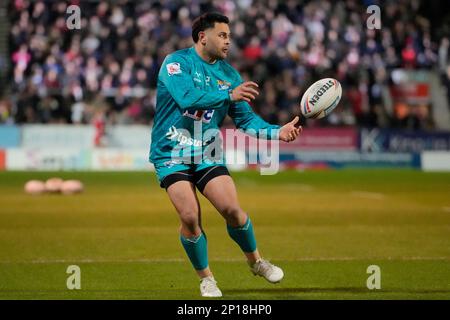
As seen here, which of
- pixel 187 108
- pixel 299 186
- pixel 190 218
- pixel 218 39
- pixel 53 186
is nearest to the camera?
pixel 187 108

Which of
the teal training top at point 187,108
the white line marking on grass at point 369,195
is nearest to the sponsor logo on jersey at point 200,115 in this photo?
the teal training top at point 187,108

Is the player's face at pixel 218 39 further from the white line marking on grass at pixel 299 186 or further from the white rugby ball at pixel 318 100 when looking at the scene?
the white line marking on grass at pixel 299 186

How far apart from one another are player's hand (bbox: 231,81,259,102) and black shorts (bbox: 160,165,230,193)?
807mm

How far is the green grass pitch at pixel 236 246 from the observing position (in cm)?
930

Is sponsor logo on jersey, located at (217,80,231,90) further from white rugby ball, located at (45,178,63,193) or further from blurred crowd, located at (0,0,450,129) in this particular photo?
blurred crowd, located at (0,0,450,129)

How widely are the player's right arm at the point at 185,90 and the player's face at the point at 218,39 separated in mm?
315

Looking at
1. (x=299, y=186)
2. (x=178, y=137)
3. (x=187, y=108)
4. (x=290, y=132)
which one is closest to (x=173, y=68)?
(x=187, y=108)

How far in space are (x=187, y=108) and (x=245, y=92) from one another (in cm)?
57

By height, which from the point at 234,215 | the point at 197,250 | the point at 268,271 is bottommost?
the point at 268,271

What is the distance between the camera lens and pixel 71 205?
19062 millimetres

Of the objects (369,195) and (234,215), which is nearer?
(234,215)

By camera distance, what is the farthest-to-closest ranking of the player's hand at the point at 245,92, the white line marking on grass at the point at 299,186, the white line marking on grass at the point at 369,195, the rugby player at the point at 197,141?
the white line marking on grass at the point at 299,186 → the white line marking on grass at the point at 369,195 → the rugby player at the point at 197,141 → the player's hand at the point at 245,92

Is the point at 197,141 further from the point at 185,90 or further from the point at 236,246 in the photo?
the point at 236,246

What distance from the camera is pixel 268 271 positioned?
891 cm
